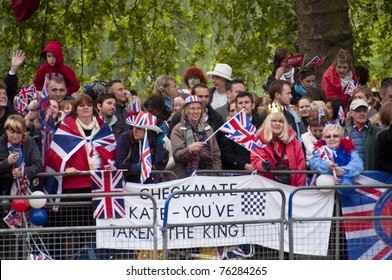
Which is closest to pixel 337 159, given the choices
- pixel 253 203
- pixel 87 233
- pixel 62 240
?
pixel 253 203

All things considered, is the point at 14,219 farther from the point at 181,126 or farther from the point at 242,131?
the point at 242,131

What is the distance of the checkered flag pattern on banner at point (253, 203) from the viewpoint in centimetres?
1376

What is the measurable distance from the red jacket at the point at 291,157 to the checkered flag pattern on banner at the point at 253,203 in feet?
1.84

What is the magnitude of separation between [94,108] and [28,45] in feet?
37.3

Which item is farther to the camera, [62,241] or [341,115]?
[341,115]

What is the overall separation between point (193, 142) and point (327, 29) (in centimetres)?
568

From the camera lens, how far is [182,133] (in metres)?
14.8

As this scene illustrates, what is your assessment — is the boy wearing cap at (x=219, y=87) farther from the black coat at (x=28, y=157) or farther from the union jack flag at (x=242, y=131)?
the black coat at (x=28, y=157)

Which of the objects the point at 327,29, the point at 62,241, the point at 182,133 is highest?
the point at 327,29

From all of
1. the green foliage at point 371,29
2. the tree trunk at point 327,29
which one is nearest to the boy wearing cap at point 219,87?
the tree trunk at point 327,29

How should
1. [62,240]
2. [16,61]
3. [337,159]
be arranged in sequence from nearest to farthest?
[62,240] < [337,159] < [16,61]

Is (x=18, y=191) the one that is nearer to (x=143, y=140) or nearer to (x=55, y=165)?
(x=55, y=165)

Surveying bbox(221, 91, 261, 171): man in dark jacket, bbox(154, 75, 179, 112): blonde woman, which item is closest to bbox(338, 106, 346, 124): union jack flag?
bbox(221, 91, 261, 171): man in dark jacket

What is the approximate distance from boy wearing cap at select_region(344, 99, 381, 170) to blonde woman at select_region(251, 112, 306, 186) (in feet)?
2.36
